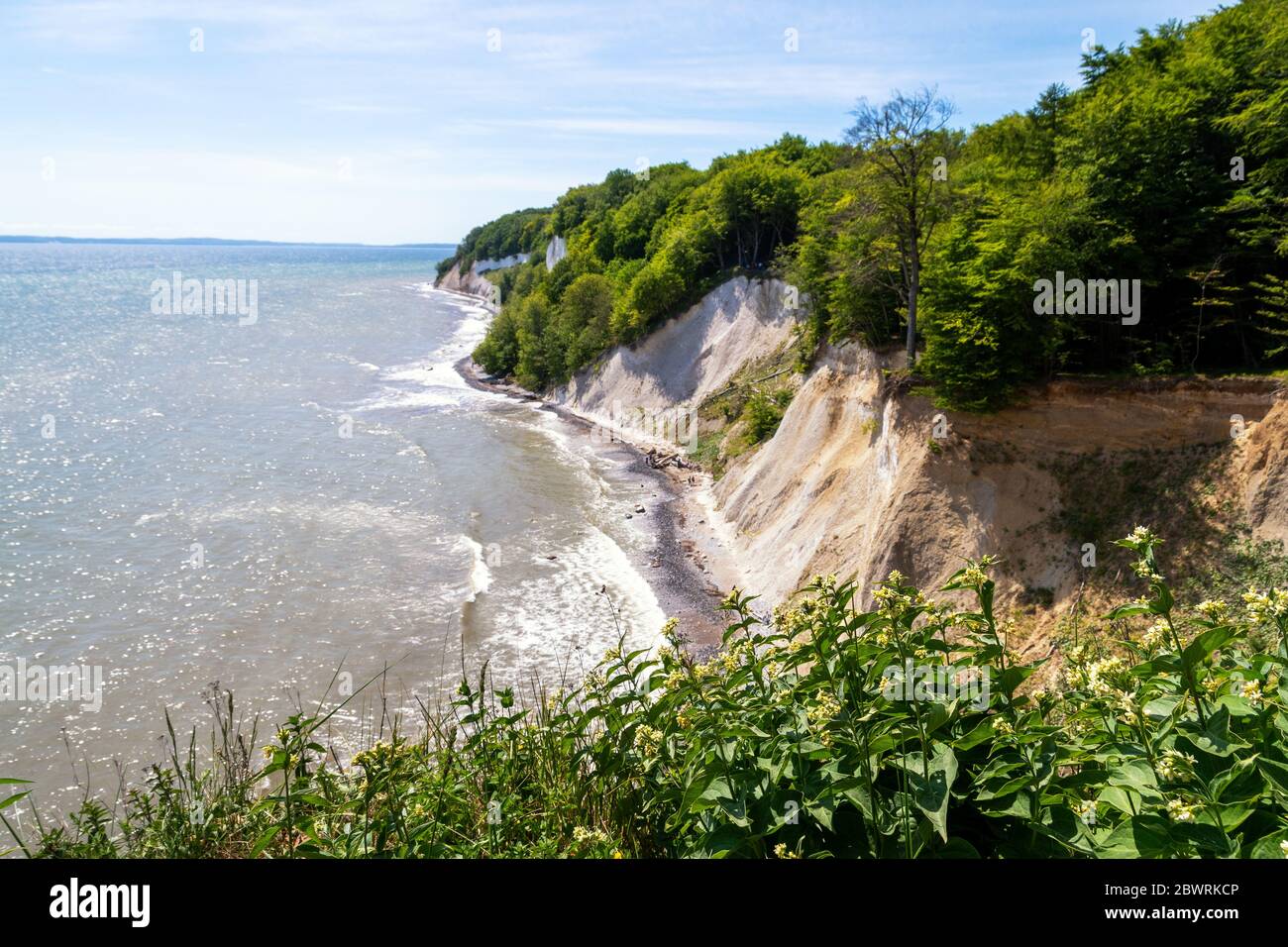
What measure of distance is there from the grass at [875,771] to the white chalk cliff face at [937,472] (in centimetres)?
866

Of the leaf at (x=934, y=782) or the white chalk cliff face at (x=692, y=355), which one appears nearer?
the leaf at (x=934, y=782)

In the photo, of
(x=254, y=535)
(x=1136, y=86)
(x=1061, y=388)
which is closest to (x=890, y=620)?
(x=1061, y=388)

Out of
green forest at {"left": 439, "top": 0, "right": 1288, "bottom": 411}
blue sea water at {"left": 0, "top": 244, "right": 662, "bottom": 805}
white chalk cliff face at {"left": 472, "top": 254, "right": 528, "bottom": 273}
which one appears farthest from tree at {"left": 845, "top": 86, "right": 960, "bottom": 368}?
white chalk cliff face at {"left": 472, "top": 254, "right": 528, "bottom": 273}

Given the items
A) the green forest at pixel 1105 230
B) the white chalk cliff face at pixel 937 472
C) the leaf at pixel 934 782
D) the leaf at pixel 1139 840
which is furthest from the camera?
the green forest at pixel 1105 230

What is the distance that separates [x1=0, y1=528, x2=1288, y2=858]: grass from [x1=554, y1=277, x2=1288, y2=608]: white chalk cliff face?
8.66 meters

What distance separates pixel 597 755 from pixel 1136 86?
88.0 ft

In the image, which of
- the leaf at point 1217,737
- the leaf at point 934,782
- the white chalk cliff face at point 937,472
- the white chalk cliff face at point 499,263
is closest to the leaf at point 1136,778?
the leaf at point 1217,737

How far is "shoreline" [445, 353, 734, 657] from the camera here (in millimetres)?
24250

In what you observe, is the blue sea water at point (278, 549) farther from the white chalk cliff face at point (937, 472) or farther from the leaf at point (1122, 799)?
the white chalk cliff face at point (937, 472)

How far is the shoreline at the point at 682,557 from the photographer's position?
79.6ft

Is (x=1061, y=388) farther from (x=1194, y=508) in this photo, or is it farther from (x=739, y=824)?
(x=739, y=824)

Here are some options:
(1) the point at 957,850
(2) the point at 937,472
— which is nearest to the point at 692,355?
(2) the point at 937,472

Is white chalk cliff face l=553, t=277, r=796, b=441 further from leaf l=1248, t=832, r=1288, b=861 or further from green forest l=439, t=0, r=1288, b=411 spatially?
leaf l=1248, t=832, r=1288, b=861

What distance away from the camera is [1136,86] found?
73.0 feet
